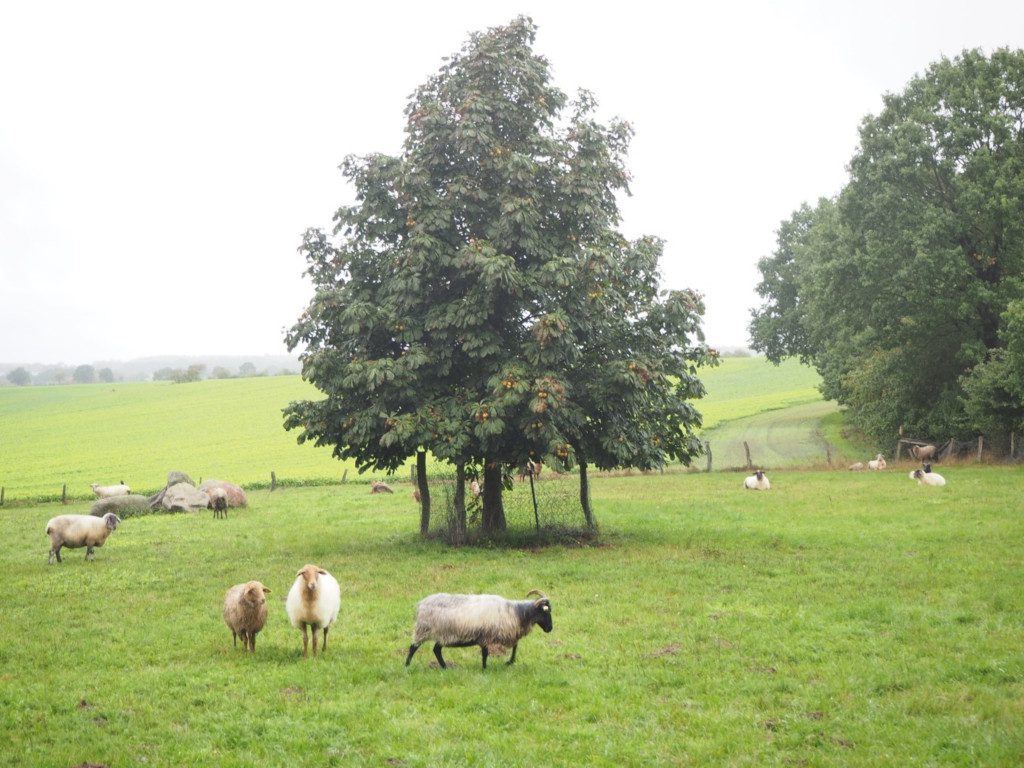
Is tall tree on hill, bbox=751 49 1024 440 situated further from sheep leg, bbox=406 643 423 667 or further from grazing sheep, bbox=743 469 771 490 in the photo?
sheep leg, bbox=406 643 423 667

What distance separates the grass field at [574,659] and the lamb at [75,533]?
27.5 inches

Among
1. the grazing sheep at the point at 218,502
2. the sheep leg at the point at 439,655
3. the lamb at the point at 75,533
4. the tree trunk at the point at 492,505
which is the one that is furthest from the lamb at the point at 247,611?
the grazing sheep at the point at 218,502

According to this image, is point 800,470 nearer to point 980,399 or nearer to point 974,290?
point 980,399

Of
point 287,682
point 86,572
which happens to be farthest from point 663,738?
point 86,572

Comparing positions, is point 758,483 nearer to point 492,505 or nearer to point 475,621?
point 492,505

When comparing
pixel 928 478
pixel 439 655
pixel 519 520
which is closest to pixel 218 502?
pixel 519 520

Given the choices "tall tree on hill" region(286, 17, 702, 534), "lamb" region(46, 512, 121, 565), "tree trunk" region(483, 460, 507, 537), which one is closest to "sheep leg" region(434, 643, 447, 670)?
"tall tree on hill" region(286, 17, 702, 534)

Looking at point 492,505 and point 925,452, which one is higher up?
point 492,505

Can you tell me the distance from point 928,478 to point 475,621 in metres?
28.6

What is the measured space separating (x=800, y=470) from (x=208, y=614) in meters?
35.3

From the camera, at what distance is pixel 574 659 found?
44.9 ft

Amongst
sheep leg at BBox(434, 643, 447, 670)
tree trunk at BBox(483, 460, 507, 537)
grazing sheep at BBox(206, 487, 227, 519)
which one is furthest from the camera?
grazing sheep at BBox(206, 487, 227, 519)

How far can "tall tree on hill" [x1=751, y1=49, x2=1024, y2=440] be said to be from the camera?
133ft

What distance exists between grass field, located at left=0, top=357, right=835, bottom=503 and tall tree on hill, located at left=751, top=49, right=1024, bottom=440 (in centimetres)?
857
